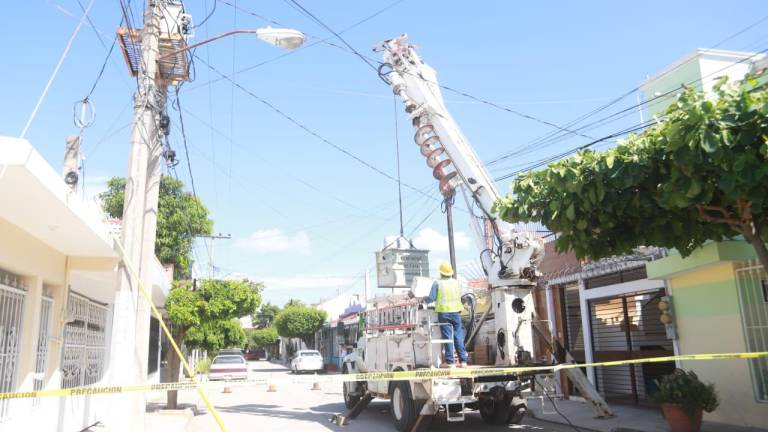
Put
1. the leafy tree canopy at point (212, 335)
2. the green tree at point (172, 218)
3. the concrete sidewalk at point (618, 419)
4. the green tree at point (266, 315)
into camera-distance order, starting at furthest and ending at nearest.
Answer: the green tree at point (266, 315)
the green tree at point (172, 218)
the leafy tree canopy at point (212, 335)
the concrete sidewalk at point (618, 419)

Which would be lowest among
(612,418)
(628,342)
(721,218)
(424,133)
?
(612,418)

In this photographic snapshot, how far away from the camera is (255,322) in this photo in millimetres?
78812

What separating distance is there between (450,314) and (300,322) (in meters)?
35.0

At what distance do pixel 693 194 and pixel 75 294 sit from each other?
10815 mm

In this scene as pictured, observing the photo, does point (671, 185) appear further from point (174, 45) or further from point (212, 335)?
→ point (212, 335)

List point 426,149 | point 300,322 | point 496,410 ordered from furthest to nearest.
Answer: point 300,322 → point 426,149 → point 496,410

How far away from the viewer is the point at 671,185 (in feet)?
20.1

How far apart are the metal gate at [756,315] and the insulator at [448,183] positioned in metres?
5.53

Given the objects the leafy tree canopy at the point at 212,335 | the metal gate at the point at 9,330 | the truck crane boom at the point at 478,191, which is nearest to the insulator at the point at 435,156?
the truck crane boom at the point at 478,191

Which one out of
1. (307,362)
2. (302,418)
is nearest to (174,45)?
(302,418)

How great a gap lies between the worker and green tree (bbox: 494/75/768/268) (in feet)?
8.54

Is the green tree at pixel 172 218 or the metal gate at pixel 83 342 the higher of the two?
the green tree at pixel 172 218

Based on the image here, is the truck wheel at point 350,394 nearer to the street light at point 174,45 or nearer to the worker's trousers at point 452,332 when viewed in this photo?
the worker's trousers at point 452,332

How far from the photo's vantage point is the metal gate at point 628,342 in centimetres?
1305
